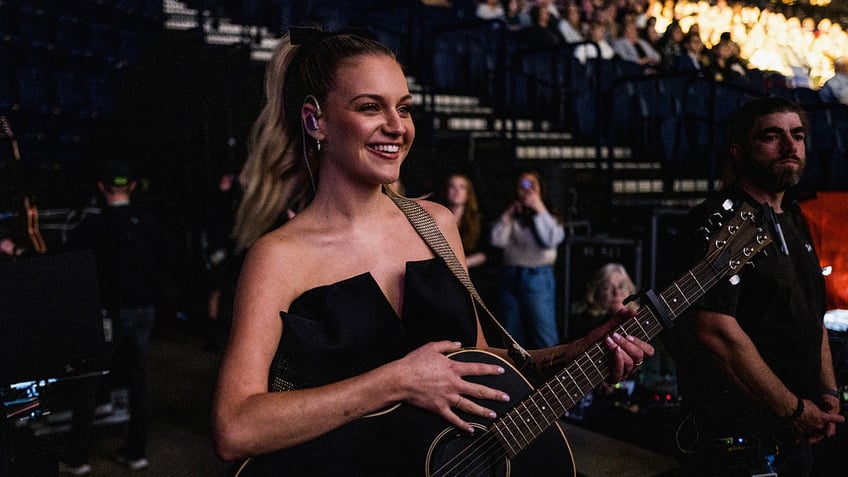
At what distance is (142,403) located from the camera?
441 cm

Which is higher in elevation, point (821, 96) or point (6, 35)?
point (6, 35)

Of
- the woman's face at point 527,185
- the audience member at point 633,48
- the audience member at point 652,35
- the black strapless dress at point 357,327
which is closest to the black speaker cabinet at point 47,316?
the black strapless dress at point 357,327

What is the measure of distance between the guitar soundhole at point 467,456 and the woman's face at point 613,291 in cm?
356

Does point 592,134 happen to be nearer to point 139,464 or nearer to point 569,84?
point 569,84

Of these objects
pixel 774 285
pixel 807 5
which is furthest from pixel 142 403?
pixel 807 5

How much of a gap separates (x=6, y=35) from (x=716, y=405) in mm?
8658

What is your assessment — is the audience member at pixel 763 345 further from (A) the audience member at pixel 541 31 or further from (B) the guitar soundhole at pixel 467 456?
(A) the audience member at pixel 541 31

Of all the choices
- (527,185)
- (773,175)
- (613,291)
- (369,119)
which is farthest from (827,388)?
(527,185)

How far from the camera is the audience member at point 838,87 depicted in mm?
11625

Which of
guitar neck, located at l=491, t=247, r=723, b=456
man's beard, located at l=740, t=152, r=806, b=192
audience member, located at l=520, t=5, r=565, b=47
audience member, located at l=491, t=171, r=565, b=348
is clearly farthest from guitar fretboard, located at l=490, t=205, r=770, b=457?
audience member, located at l=520, t=5, r=565, b=47

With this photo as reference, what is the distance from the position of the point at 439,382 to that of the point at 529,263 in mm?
4101

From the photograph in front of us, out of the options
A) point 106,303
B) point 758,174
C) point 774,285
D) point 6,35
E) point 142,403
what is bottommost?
point 142,403

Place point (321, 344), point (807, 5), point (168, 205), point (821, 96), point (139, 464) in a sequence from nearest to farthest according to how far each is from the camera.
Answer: point (321, 344) < point (139, 464) < point (168, 205) < point (821, 96) < point (807, 5)

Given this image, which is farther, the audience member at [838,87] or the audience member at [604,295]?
the audience member at [838,87]
